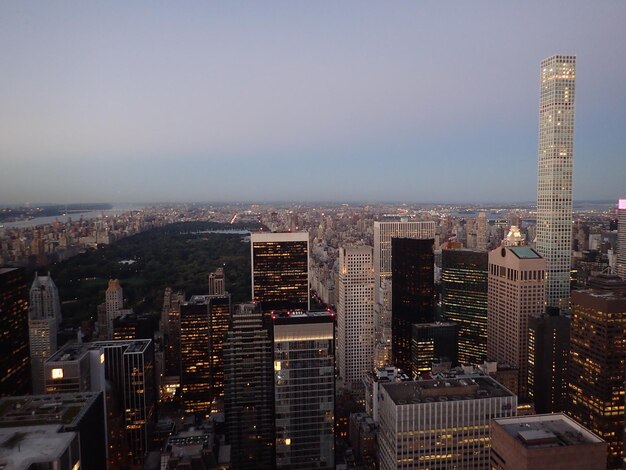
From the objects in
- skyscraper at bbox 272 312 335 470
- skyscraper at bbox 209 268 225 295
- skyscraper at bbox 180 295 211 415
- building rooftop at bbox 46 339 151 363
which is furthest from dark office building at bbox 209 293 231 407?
skyscraper at bbox 272 312 335 470

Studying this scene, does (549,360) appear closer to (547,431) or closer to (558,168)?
(558,168)

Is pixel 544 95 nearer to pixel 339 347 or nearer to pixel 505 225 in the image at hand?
pixel 505 225

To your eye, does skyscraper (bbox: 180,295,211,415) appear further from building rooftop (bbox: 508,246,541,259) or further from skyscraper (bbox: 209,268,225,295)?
building rooftop (bbox: 508,246,541,259)

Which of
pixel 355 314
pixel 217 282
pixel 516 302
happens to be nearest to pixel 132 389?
pixel 217 282

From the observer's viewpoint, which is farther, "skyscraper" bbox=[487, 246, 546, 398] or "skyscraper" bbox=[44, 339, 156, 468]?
"skyscraper" bbox=[487, 246, 546, 398]

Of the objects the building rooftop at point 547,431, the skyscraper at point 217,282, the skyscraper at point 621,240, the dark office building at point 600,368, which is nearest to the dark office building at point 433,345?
the dark office building at point 600,368

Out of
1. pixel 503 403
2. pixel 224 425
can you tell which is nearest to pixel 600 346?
pixel 503 403

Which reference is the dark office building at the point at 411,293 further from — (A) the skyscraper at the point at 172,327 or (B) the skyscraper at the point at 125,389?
(B) the skyscraper at the point at 125,389
